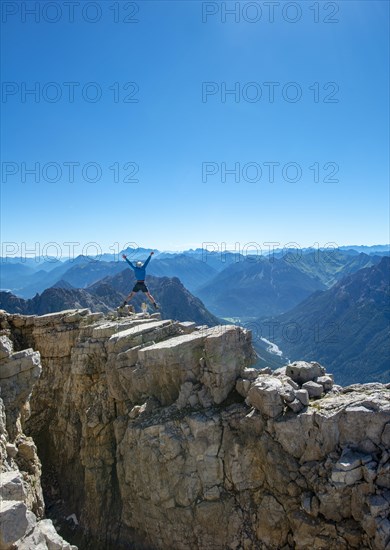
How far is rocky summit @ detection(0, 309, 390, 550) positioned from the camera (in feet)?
76.4

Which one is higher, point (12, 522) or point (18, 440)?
point (12, 522)

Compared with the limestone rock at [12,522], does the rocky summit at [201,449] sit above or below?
below

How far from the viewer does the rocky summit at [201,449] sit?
23.3 metres

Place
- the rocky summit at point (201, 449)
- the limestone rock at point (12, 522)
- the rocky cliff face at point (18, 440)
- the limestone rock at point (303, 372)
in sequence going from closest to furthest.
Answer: the limestone rock at point (12, 522), the rocky cliff face at point (18, 440), the rocky summit at point (201, 449), the limestone rock at point (303, 372)

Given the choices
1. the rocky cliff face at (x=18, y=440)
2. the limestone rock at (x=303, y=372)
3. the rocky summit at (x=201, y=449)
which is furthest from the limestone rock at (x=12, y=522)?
the limestone rock at (x=303, y=372)

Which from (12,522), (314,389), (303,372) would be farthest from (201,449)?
(12,522)

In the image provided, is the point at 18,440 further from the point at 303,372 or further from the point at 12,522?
the point at 303,372

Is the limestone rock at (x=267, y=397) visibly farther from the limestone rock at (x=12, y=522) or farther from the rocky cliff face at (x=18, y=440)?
the limestone rock at (x=12, y=522)

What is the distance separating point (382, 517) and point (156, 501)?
15147mm

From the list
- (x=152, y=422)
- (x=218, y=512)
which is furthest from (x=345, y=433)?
(x=152, y=422)

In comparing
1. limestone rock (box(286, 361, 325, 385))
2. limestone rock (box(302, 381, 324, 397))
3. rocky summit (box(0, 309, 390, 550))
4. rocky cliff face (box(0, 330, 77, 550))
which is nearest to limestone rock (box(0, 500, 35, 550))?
rocky cliff face (box(0, 330, 77, 550))

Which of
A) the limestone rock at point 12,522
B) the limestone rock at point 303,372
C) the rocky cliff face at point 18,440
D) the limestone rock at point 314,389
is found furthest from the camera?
the limestone rock at point 303,372

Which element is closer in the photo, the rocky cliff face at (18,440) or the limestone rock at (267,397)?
the rocky cliff face at (18,440)

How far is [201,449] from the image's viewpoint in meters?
27.3
